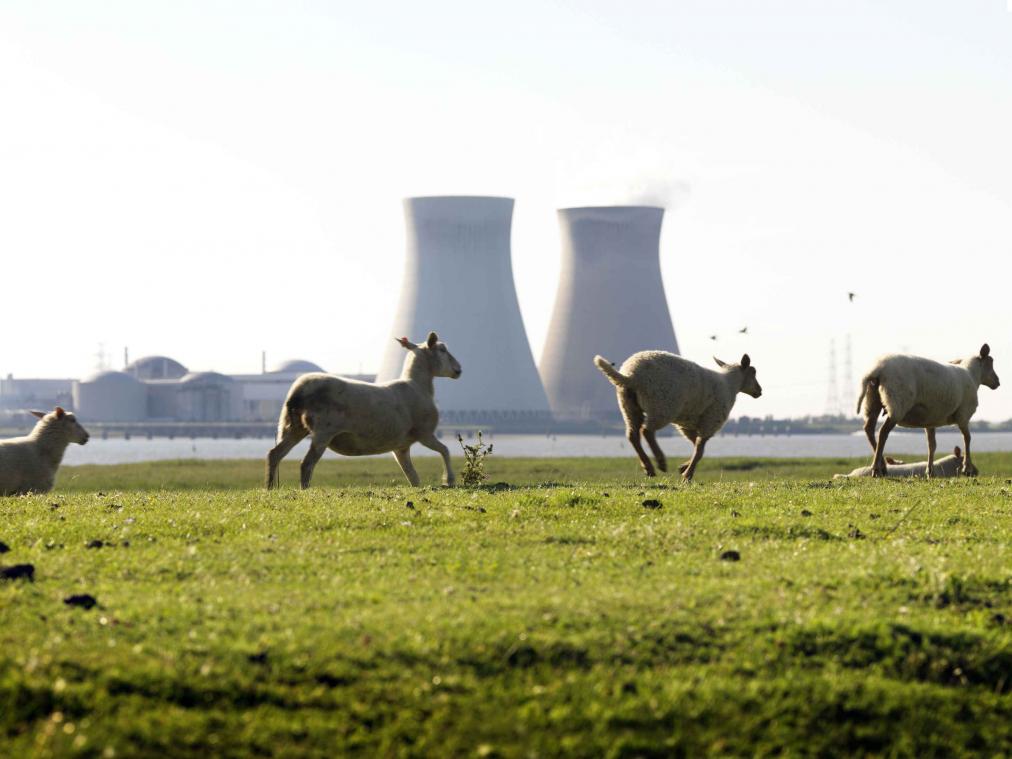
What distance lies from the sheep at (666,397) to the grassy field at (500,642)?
23.1 ft

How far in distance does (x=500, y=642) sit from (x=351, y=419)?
8471mm

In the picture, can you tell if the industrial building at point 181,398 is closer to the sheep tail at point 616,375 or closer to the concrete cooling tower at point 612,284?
the concrete cooling tower at point 612,284

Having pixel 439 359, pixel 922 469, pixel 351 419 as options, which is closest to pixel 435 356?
pixel 439 359

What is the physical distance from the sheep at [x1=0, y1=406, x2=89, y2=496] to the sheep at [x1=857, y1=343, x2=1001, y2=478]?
9033mm

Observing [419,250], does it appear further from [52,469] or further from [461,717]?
[461,717]

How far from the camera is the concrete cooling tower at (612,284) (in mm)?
110812

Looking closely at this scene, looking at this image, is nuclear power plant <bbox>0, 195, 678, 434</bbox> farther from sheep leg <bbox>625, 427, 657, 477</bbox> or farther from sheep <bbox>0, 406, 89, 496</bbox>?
sheep <bbox>0, 406, 89, 496</bbox>

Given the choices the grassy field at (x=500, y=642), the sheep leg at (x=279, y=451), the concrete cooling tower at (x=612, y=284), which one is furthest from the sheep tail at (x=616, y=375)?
the concrete cooling tower at (x=612, y=284)

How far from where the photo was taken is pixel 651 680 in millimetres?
6961

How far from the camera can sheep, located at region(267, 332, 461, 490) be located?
1528cm

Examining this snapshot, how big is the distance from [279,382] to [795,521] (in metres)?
178

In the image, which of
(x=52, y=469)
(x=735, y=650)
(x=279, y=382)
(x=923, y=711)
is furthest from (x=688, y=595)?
(x=279, y=382)

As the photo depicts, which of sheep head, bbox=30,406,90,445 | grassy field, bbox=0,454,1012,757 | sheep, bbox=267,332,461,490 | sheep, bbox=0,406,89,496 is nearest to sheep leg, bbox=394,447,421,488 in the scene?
sheep, bbox=267,332,461,490

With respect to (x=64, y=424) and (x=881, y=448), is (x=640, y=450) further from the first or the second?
(x=64, y=424)
